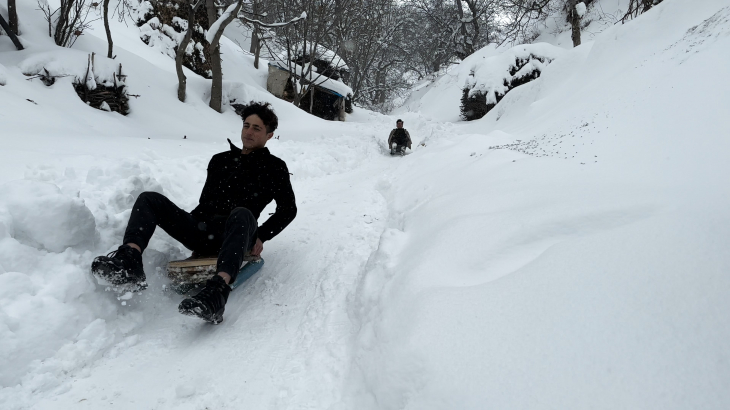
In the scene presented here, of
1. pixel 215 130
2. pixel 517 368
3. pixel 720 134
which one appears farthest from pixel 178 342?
pixel 215 130

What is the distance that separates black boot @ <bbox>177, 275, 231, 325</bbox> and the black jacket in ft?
2.26

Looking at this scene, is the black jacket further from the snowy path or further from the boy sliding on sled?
the snowy path

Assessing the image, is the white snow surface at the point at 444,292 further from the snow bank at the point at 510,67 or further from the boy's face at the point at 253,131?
the snow bank at the point at 510,67

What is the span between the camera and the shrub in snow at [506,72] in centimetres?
1392

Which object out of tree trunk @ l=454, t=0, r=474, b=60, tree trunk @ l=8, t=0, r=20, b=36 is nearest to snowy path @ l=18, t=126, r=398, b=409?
tree trunk @ l=8, t=0, r=20, b=36

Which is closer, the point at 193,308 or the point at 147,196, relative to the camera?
the point at 193,308

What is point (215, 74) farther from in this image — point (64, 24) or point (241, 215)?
point (241, 215)

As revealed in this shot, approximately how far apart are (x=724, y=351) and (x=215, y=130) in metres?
9.17

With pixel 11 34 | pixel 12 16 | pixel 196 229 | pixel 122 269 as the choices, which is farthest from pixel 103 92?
pixel 122 269

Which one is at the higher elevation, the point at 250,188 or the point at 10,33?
the point at 10,33

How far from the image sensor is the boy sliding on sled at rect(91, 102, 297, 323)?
1947mm

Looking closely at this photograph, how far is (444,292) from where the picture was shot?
6.01 feet

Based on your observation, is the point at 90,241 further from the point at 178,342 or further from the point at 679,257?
the point at 679,257

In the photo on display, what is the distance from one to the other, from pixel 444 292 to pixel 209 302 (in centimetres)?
113
